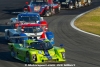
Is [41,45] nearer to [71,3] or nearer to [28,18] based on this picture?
[28,18]

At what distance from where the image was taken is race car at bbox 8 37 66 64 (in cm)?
2277

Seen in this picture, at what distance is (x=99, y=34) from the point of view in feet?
115

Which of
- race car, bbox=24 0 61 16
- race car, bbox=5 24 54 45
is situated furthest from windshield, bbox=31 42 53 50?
race car, bbox=24 0 61 16

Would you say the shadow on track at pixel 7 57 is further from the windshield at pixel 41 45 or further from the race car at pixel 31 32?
the race car at pixel 31 32

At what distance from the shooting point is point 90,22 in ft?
144

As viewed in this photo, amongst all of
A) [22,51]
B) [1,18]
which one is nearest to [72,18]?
[1,18]

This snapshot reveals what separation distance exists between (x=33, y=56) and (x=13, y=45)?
270 cm

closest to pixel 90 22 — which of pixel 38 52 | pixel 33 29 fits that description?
pixel 33 29

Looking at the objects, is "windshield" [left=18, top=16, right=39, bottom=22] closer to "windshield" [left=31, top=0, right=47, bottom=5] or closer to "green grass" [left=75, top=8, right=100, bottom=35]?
"green grass" [left=75, top=8, right=100, bottom=35]

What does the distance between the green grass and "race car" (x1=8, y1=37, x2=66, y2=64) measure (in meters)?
12.5

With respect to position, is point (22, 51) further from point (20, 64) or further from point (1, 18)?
point (1, 18)

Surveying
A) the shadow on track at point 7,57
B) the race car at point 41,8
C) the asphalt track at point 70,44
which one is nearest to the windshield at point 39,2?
the race car at point 41,8

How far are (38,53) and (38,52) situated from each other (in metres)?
0.08

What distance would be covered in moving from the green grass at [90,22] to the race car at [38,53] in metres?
12.5
